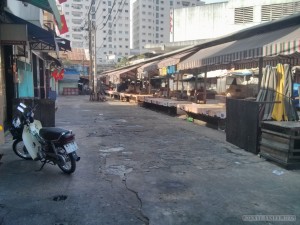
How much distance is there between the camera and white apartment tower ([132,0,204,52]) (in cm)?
12512

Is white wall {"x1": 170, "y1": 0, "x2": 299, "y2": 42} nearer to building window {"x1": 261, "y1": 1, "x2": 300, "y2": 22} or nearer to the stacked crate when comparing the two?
building window {"x1": 261, "y1": 1, "x2": 300, "y2": 22}

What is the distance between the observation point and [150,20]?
415 feet

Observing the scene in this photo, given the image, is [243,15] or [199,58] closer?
[199,58]

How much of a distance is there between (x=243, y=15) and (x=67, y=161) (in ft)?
121

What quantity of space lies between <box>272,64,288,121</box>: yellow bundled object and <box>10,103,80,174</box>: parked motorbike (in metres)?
5.16

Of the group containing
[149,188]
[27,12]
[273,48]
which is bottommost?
[149,188]

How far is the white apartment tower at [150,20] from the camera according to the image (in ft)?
411

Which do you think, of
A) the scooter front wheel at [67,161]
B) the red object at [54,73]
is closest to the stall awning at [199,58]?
the scooter front wheel at [67,161]

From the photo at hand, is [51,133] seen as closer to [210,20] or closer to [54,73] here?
[54,73]

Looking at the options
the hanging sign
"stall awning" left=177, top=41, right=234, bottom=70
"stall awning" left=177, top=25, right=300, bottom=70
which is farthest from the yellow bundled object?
the hanging sign

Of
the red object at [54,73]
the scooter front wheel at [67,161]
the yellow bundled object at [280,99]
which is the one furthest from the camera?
the red object at [54,73]

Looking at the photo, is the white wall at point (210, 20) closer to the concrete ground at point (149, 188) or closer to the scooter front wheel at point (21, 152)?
the concrete ground at point (149, 188)

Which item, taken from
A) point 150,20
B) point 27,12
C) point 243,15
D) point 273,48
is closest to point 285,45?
point 273,48

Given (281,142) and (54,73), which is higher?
(54,73)
